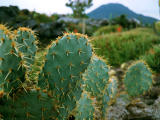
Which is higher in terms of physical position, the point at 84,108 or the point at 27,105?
the point at 27,105

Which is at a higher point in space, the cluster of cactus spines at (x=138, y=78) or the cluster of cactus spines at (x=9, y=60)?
the cluster of cactus spines at (x=9, y=60)

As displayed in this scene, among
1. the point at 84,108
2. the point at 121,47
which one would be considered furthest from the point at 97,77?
the point at 121,47

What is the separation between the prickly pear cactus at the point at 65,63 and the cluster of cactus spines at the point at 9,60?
192mm

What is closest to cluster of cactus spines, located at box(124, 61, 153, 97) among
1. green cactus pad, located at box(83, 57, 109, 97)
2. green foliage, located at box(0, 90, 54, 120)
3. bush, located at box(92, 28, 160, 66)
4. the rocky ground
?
the rocky ground

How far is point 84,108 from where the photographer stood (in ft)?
5.68

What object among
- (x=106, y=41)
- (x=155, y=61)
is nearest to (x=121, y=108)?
A: (x=155, y=61)

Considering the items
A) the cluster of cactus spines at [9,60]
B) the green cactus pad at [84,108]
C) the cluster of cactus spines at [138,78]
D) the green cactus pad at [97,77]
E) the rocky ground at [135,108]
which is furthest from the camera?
the cluster of cactus spines at [138,78]

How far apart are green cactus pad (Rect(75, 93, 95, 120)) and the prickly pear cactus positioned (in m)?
0.46

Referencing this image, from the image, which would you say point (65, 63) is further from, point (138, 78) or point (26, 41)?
point (138, 78)

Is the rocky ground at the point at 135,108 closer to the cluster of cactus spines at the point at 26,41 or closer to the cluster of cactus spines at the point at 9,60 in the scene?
the cluster of cactus spines at the point at 26,41

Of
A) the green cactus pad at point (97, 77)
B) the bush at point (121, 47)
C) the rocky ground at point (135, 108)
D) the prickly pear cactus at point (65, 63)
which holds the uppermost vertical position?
the prickly pear cactus at point (65, 63)

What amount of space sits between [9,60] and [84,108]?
884mm

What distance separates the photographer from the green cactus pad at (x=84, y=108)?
1724 millimetres

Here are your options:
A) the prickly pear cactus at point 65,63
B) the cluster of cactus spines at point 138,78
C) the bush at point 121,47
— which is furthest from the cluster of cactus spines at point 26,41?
the bush at point 121,47
